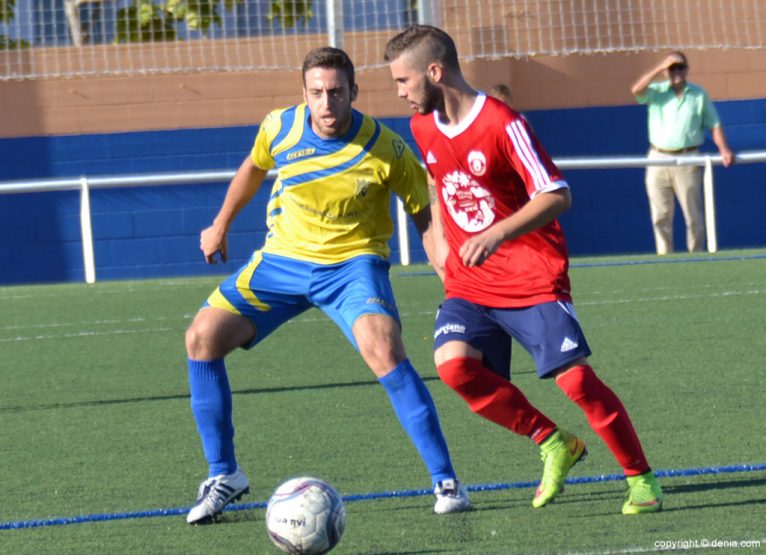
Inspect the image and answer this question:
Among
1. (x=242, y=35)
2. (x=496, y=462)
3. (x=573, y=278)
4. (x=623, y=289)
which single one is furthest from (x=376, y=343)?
(x=242, y=35)

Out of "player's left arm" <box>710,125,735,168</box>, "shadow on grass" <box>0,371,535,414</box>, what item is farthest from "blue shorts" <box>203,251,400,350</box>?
"player's left arm" <box>710,125,735,168</box>

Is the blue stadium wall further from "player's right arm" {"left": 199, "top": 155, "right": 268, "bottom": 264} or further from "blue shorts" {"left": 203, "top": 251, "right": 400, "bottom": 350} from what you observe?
"blue shorts" {"left": 203, "top": 251, "right": 400, "bottom": 350}

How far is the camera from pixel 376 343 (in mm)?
5426

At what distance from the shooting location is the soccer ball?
4688 millimetres

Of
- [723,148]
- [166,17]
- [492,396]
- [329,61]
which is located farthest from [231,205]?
[166,17]

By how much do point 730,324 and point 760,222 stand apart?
28.3 feet

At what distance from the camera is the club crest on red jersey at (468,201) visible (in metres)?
5.29

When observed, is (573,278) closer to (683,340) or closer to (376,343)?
(683,340)

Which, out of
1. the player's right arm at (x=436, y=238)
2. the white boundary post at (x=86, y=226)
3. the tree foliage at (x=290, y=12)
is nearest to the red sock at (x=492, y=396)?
the player's right arm at (x=436, y=238)

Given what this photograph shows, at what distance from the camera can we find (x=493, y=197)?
5.29 meters

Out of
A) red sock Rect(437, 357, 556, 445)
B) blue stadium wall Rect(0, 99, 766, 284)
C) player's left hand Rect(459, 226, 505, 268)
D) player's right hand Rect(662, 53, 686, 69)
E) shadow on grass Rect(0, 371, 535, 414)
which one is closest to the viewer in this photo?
player's left hand Rect(459, 226, 505, 268)

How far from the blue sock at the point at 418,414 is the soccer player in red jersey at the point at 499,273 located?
0.40 feet

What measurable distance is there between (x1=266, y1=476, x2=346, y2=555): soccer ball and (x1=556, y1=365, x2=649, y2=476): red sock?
938mm

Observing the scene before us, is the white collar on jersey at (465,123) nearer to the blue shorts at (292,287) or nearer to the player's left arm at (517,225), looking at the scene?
the player's left arm at (517,225)
